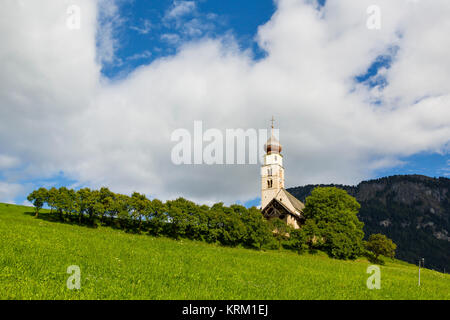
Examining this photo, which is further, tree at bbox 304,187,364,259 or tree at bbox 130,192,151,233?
tree at bbox 130,192,151,233

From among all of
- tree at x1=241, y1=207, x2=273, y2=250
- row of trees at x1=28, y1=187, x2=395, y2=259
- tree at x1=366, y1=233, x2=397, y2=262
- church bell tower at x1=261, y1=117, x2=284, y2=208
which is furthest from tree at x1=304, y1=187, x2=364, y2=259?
church bell tower at x1=261, y1=117, x2=284, y2=208

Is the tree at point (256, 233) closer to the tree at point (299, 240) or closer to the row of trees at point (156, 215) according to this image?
the row of trees at point (156, 215)

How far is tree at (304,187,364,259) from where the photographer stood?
195ft

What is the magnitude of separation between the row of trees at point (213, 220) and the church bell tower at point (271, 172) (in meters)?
34.6

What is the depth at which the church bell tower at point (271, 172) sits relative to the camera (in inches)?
4099

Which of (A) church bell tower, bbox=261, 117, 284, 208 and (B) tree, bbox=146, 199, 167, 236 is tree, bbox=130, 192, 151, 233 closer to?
(B) tree, bbox=146, 199, 167, 236

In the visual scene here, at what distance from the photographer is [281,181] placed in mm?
106938

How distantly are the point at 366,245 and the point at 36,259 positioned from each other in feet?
281

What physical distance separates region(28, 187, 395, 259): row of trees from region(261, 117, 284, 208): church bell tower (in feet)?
113

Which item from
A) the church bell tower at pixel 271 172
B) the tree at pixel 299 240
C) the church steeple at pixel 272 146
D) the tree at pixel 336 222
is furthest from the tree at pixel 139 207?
the church steeple at pixel 272 146

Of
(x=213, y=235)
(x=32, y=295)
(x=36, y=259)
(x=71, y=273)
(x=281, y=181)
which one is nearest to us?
(x=32, y=295)

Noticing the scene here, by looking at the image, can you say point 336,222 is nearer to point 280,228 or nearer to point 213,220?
point 280,228
